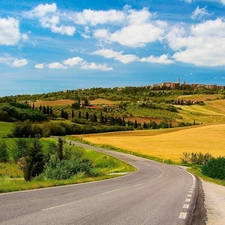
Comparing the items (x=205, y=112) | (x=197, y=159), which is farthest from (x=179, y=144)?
(x=205, y=112)

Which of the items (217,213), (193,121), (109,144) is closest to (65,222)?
(217,213)

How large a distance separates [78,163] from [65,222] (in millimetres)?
18884

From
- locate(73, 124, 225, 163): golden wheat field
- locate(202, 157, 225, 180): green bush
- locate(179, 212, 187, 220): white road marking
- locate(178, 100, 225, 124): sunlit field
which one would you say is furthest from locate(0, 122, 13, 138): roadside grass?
locate(179, 212, 187, 220): white road marking

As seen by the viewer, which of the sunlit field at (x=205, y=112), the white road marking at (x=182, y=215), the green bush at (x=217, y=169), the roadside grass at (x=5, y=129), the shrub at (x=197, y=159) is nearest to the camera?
the white road marking at (x=182, y=215)

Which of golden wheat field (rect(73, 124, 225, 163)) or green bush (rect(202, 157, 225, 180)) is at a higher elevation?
green bush (rect(202, 157, 225, 180))

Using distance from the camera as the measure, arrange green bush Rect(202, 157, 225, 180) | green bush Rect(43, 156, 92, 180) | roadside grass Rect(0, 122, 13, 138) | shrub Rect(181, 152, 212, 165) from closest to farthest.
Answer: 1. green bush Rect(43, 156, 92, 180)
2. green bush Rect(202, 157, 225, 180)
3. shrub Rect(181, 152, 212, 165)
4. roadside grass Rect(0, 122, 13, 138)

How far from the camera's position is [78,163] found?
26.2m

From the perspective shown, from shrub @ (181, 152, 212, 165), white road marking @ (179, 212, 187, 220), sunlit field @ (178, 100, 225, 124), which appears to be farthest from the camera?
sunlit field @ (178, 100, 225, 124)

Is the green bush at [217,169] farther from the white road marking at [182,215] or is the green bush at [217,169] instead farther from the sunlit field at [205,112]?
the sunlit field at [205,112]

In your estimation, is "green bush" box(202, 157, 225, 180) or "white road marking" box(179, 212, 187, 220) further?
"green bush" box(202, 157, 225, 180)

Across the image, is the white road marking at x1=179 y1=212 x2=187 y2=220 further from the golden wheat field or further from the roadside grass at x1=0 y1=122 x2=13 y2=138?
the roadside grass at x1=0 y1=122 x2=13 y2=138

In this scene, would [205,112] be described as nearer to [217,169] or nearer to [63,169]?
[217,169]

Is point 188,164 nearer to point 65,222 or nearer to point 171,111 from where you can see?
point 65,222

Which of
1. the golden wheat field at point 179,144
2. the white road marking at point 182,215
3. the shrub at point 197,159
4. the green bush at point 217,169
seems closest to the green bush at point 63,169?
the white road marking at point 182,215
